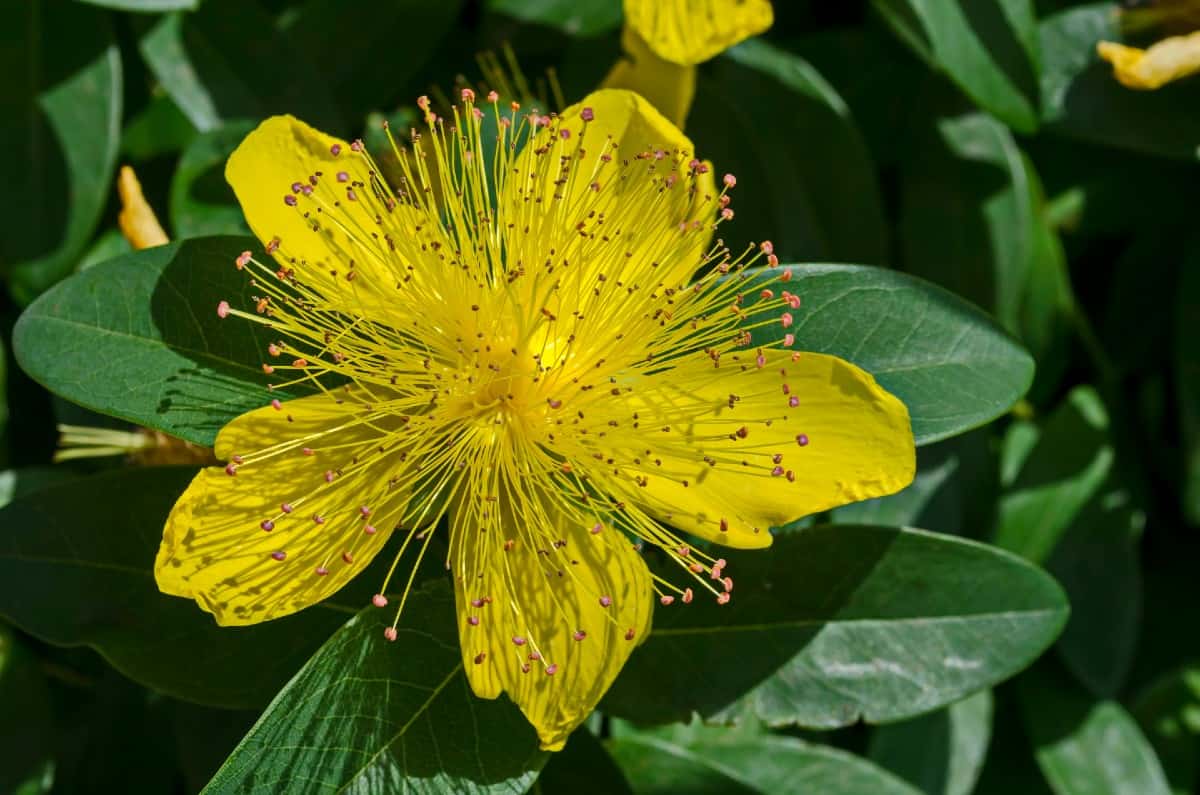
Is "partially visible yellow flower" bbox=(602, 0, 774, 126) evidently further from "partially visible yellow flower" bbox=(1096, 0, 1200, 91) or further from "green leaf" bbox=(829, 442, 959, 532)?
"green leaf" bbox=(829, 442, 959, 532)

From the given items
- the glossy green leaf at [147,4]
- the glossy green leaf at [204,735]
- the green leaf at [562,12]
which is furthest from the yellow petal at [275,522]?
the green leaf at [562,12]

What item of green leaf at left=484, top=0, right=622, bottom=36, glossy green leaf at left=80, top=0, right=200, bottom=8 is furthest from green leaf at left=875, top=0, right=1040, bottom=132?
glossy green leaf at left=80, top=0, right=200, bottom=8

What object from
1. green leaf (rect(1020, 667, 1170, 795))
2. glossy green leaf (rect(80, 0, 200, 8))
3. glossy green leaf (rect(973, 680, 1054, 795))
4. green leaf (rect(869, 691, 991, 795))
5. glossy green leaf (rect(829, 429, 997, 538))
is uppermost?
glossy green leaf (rect(80, 0, 200, 8))

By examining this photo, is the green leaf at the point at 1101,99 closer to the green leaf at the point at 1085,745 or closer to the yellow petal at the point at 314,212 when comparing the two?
the green leaf at the point at 1085,745

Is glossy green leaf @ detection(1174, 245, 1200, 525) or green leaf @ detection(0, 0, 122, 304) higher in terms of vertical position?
green leaf @ detection(0, 0, 122, 304)

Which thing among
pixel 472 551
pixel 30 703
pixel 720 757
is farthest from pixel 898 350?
pixel 30 703

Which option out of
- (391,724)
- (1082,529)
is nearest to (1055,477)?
(1082,529)
